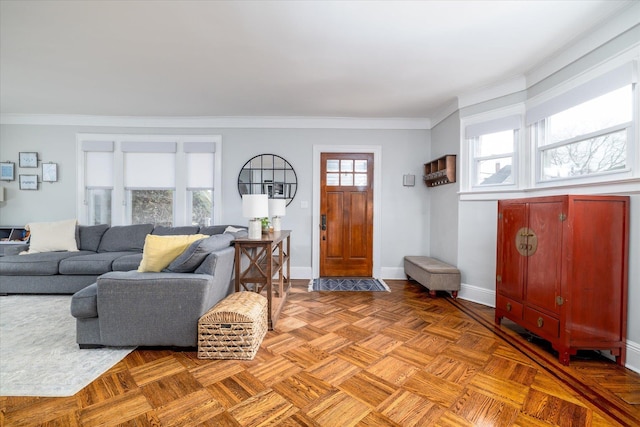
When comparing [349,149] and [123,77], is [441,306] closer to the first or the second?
[349,149]

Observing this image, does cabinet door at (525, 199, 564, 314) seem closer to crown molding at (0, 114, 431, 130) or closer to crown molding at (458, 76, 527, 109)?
crown molding at (458, 76, 527, 109)

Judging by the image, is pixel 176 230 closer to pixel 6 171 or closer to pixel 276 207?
pixel 276 207

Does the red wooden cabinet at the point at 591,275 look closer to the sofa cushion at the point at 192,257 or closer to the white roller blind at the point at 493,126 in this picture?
the white roller blind at the point at 493,126

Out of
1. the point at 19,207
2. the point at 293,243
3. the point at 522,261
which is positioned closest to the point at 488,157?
the point at 522,261

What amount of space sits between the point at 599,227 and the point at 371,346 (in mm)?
1957

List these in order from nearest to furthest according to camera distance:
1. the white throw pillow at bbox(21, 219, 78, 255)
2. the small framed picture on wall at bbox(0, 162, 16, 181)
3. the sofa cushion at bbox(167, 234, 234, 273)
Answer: the sofa cushion at bbox(167, 234, 234, 273) → the white throw pillow at bbox(21, 219, 78, 255) → the small framed picture on wall at bbox(0, 162, 16, 181)

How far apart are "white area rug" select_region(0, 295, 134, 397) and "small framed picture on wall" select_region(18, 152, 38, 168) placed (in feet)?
8.98

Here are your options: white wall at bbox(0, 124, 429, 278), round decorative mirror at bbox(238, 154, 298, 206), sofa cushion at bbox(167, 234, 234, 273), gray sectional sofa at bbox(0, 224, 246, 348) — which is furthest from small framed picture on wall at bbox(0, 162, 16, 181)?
sofa cushion at bbox(167, 234, 234, 273)

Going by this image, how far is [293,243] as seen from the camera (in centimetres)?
442

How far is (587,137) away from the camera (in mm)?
2293

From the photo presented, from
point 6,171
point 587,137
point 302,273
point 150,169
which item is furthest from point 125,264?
point 587,137

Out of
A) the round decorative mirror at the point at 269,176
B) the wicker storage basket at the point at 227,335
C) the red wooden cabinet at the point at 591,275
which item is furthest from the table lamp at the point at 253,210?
the red wooden cabinet at the point at 591,275

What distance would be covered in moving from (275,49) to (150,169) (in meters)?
3.20

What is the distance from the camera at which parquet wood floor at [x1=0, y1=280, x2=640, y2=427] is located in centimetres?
142
